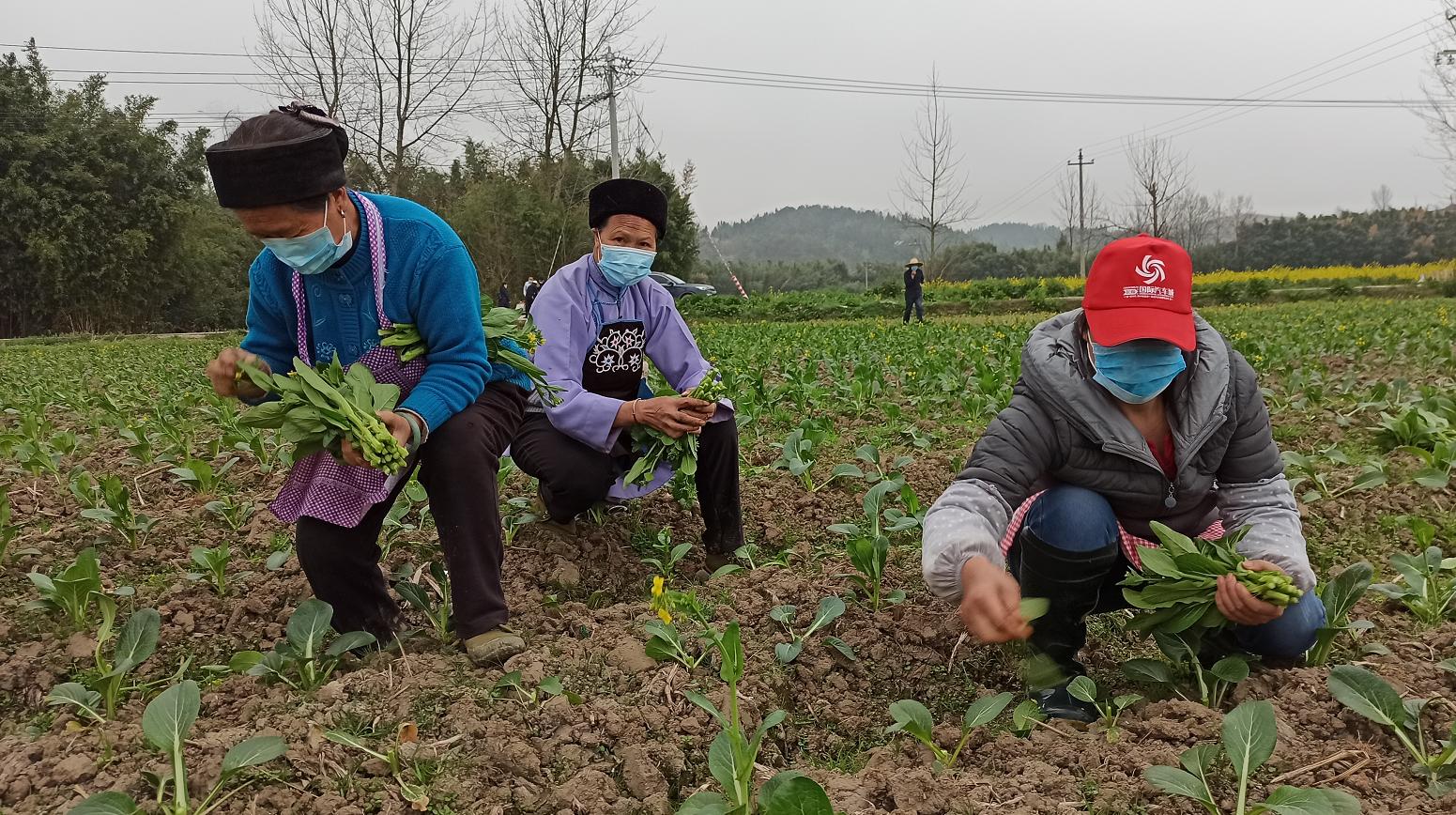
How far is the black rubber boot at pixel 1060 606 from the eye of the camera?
224cm

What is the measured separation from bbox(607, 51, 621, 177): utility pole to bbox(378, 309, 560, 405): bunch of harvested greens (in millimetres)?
24788

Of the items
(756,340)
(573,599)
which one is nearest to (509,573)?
(573,599)

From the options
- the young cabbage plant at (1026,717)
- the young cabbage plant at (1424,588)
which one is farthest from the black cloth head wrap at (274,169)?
the young cabbage plant at (1424,588)

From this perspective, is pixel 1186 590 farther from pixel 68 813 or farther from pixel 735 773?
pixel 68 813

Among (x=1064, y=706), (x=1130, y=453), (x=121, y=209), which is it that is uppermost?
(x=121, y=209)

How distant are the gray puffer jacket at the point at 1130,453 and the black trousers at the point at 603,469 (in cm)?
135

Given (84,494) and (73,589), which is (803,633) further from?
(84,494)

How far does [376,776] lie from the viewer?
6.39 ft

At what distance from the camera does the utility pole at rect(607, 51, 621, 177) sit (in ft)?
90.5

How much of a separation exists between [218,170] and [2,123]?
32.9 metres

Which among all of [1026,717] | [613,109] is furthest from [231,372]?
[613,109]

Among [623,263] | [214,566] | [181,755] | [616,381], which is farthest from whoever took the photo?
[616,381]

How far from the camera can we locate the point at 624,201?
141 inches

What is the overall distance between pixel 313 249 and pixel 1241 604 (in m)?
2.31
